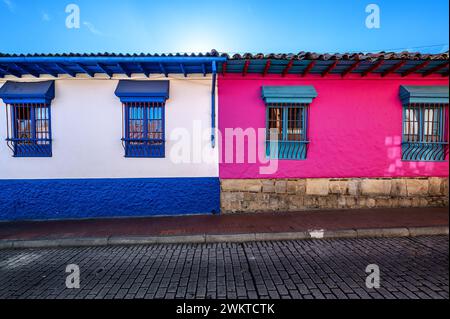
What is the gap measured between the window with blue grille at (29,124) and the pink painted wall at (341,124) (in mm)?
4663

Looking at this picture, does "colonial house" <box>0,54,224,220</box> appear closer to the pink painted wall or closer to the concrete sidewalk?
the concrete sidewalk

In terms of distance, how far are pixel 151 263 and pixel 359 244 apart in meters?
3.83

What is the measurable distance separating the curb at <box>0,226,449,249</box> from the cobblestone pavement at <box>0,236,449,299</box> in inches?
6.3

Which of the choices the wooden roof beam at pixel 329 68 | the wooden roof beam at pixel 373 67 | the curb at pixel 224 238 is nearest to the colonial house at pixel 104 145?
the curb at pixel 224 238

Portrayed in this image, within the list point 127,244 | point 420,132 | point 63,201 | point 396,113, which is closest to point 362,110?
point 396,113

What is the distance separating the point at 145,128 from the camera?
588cm

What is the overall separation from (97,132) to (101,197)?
1.77m

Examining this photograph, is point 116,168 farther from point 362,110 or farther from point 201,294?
point 362,110

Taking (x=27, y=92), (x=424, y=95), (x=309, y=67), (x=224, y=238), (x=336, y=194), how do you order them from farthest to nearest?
(x=336, y=194), (x=424, y=95), (x=27, y=92), (x=309, y=67), (x=224, y=238)

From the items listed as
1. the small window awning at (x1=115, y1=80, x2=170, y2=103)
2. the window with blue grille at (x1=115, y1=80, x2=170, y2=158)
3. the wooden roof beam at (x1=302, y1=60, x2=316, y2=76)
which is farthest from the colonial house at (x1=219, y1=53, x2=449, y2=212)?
the window with blue grille at (x1=115, y1=80, x2=170, y2=158)

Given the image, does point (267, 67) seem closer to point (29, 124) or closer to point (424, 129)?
point (424, 129)

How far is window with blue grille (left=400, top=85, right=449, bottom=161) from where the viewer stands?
5.99 metres

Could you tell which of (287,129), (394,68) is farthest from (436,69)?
(287,129)

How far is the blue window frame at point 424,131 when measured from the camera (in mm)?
6027
